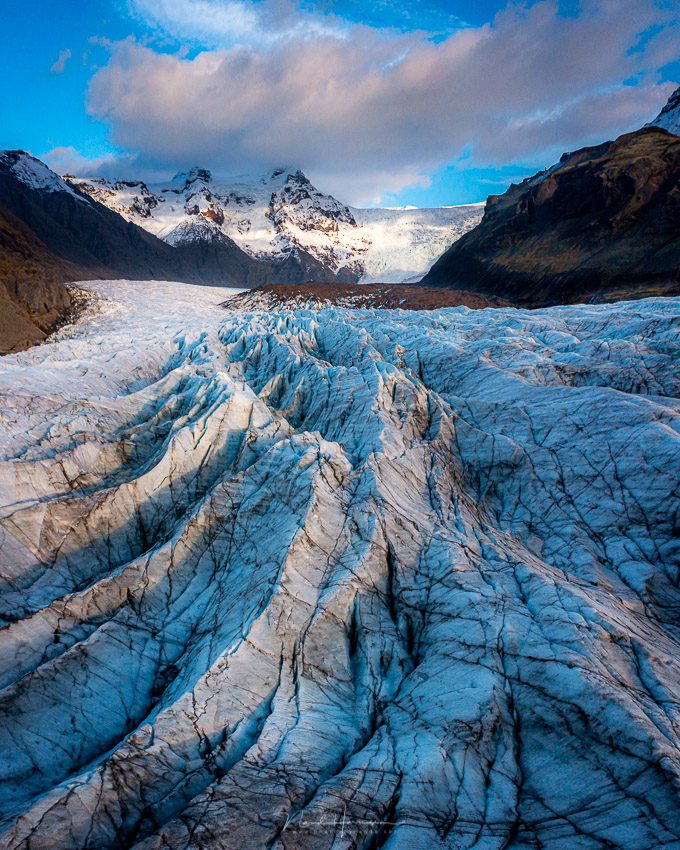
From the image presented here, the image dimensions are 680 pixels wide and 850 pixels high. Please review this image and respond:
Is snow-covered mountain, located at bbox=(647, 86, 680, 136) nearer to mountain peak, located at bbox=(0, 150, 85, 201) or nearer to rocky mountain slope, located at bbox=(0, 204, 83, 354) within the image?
rocky mountain slope, located at bbox=(0, 204, 83, 354)

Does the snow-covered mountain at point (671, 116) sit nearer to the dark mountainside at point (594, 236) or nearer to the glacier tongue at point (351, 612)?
the dark mountainside at point (594, 236)

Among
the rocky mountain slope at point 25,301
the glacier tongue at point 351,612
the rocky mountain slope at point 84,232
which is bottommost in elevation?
the glacier tongue at point 351,612

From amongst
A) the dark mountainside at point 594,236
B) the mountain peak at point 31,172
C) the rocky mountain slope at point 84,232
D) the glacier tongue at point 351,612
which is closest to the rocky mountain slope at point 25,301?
the glacier tongue at point 351,612

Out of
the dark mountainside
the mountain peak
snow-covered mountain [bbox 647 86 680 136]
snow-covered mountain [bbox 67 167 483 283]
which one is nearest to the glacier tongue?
the dark mountainside

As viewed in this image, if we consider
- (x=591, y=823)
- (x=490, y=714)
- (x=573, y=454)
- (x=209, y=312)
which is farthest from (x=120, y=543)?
(x=209, y=312)

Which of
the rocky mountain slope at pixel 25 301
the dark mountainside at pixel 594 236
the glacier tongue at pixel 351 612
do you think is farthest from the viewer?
the dark mountainside at pixel 594 236

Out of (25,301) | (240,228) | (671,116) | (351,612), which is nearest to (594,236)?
(671,116)

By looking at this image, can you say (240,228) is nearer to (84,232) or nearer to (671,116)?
(84,232)
